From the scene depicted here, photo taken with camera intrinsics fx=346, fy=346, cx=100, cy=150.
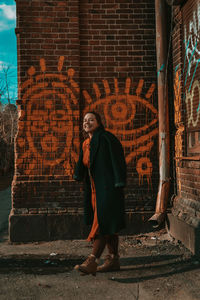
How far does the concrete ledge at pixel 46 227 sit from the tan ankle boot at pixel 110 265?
1.50 m

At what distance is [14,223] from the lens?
17.8 ft

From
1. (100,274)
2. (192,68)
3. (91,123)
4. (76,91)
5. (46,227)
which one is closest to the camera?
(100,274)

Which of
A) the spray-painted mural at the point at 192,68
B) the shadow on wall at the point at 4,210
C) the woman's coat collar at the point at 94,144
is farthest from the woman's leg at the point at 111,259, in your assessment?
the shadow on wall at the point at 4,210

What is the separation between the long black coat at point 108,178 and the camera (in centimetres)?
385

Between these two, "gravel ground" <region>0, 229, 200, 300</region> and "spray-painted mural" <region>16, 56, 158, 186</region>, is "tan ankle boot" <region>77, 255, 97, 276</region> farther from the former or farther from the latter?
"spray-painted mural" <region>16, 56, 158, 186</region>

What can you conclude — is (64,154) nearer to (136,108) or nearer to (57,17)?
(136,108)

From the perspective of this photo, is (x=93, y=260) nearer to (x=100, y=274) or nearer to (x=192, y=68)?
(x=100, y=274)

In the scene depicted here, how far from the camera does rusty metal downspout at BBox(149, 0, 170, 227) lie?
17.8 ft

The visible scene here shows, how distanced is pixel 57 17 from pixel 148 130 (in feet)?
7.71

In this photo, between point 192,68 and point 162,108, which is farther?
point 162,108

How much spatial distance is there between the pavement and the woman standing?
0.22m

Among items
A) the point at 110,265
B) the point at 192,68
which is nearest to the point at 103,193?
the point at 110,265

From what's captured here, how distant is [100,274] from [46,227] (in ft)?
5.78

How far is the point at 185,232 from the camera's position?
4.68 metres
